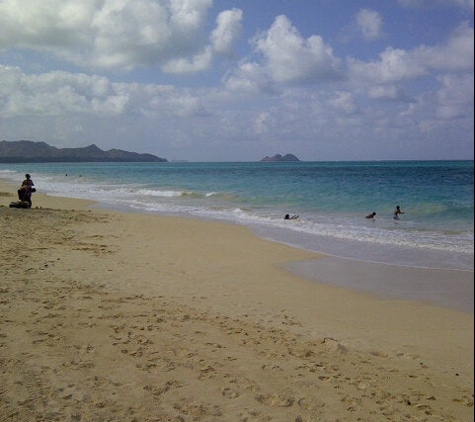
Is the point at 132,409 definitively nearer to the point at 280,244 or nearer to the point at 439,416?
the point at 439,416

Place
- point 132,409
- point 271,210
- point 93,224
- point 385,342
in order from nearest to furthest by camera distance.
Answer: point 132,409 < point 385,342 < point 93,224 < point 271,210

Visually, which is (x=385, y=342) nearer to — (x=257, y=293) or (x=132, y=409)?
(x=257, y=293)

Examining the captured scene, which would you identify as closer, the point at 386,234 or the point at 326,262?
the point at 326,262

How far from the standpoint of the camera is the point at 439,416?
160 inches

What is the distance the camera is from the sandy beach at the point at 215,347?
4070 mm

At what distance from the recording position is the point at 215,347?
539 cm

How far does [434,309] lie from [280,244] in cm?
642

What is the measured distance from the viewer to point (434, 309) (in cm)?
716

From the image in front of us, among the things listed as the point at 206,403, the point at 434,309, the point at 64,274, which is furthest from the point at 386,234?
the point at 206,403

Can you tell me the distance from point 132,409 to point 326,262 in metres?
7.66

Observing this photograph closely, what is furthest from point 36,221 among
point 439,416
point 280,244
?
point 439,416

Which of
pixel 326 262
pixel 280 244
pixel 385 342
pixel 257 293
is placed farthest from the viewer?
pixel 280 244

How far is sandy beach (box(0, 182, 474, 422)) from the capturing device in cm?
407

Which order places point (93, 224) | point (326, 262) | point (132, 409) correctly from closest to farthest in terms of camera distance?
point (132, 409) < point (326, 262) < point (93, 224)
